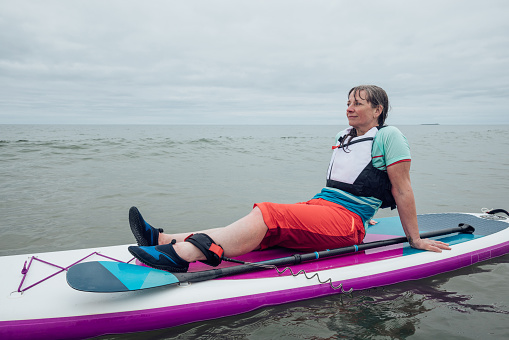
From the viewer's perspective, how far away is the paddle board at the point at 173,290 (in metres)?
2.41

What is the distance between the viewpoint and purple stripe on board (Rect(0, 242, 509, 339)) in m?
2.35

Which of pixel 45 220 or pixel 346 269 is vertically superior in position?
pixel 346 269

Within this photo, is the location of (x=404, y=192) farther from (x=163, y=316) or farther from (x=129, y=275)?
(x=129, y=275)

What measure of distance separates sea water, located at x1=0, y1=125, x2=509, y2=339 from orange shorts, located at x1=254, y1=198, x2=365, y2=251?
A: 1.68 ft

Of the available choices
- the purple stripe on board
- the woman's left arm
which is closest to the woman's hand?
the woman's left arm

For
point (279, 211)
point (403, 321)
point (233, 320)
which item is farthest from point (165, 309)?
point (403, 321)

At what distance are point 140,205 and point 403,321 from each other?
5803mm

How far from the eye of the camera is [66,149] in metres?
16.9

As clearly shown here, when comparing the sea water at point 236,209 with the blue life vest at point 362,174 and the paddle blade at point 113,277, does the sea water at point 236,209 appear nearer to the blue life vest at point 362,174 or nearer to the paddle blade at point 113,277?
the paddle blade at point 113,277

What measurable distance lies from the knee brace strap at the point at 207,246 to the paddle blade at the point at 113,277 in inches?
11.9

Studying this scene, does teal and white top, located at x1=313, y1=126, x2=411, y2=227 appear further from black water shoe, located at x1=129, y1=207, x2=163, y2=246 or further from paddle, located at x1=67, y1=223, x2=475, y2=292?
black water shoe, located at x1=129, y1=207, x2=163, y2=246

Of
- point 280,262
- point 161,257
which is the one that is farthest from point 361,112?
point 161,257

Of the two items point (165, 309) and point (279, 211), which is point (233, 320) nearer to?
point (165, 309)

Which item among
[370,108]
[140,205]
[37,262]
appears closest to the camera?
[37,262]
